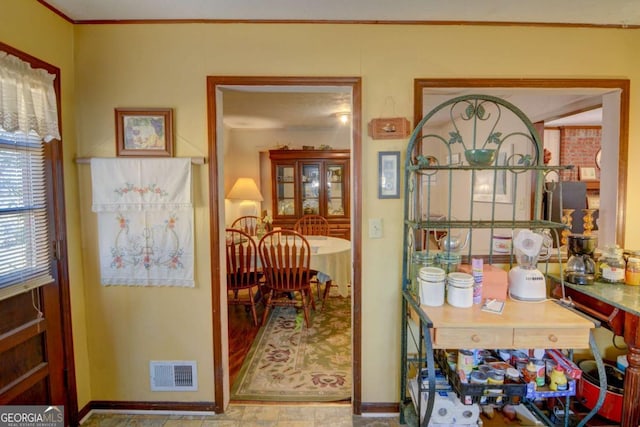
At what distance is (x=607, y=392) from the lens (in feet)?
5.83

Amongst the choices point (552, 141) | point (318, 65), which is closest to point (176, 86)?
point (318, 65)

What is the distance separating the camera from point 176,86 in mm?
1856

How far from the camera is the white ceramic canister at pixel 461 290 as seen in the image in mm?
1561

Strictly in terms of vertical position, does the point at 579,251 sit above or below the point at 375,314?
above

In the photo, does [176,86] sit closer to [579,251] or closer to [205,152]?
[205,152]

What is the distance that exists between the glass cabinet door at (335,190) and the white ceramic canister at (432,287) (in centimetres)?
322

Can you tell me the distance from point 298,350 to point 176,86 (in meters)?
2.15

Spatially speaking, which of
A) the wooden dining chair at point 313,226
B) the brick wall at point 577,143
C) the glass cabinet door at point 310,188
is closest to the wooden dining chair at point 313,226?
the wooden dining chair at point 313,226

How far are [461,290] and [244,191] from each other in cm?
360

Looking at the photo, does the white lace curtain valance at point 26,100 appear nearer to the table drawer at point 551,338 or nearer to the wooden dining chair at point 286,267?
the wooden dining chair at point 286,267

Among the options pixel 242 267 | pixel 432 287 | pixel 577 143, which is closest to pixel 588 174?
pixel 577 143

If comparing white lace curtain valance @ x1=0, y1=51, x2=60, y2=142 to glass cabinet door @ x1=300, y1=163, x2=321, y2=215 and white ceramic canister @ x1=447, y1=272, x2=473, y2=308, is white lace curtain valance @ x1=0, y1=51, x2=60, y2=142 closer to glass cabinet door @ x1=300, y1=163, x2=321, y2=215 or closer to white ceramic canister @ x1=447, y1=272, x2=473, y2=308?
white ceramic canister @ x1=447, y1=272, x2=473, y2=308

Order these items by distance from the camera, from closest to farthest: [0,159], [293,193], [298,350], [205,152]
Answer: [0,159] → [205,152] → [298,350] → [293,193]

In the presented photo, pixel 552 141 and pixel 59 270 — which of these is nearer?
pixel 59 270
